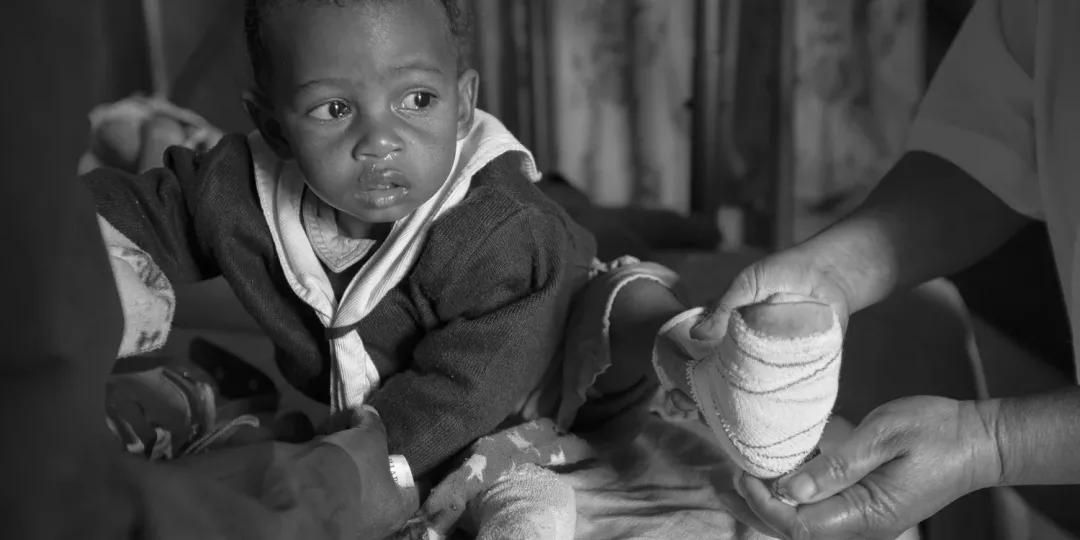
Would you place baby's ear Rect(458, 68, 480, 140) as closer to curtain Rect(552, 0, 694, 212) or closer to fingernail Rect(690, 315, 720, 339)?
fingernail Rect(690, 315, 720, 339)

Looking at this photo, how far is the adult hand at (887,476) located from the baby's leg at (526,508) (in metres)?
0.17

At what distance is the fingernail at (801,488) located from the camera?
0.66 metres

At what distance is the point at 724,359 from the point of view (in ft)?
2.11

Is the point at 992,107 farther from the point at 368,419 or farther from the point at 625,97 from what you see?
the point at 625,97

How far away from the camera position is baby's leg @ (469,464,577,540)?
2.41 ft

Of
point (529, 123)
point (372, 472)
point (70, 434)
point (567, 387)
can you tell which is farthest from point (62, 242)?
point (529, 123)

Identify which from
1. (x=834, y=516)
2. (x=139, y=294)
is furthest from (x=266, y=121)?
(x=834, y=516)

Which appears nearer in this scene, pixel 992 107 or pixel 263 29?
pixel 263 29

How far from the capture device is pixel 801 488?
0.66 metres

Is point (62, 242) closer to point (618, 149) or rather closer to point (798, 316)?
point (798, 316)

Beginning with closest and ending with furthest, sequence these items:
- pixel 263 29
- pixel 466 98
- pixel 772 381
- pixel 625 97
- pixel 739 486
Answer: pixel 772 381 → pixel 739 486 → pixel 263 29 → pixel 466 98 → pixel 625 97

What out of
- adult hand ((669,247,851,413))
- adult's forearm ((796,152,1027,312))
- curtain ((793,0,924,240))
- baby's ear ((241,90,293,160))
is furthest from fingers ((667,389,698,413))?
curtain ((793,0,924,240))

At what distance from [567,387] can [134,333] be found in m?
0.44

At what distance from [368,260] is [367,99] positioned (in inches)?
7.5
